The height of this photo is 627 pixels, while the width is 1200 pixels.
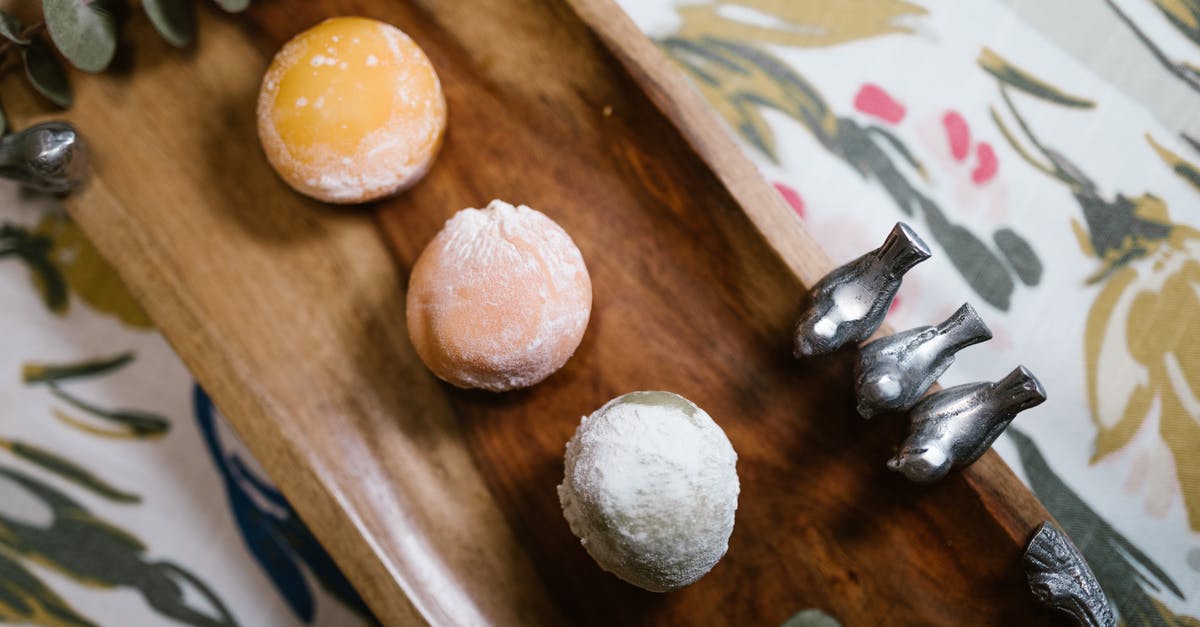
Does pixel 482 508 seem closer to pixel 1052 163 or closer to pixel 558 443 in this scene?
pixel 558 443

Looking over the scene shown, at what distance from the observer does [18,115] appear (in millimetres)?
Answer: 809

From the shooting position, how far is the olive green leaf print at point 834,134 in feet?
2.68

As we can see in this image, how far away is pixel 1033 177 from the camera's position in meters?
0.83

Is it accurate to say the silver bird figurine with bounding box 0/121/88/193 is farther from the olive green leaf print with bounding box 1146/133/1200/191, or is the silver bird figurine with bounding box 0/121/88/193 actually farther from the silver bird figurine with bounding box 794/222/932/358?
the olive green leaf print with bounding box 1146/133/1200/191

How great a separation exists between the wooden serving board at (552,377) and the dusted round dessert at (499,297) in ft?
0.25

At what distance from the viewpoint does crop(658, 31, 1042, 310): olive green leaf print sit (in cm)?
82

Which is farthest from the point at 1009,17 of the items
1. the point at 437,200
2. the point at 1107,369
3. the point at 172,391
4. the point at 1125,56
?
the point at 172,391

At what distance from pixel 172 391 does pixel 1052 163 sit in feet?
3.29

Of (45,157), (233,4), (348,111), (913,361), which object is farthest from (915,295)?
(45,157)

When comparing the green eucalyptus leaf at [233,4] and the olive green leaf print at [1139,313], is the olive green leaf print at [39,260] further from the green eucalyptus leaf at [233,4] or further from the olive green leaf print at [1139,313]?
the olive green leaf print at [1139,313]

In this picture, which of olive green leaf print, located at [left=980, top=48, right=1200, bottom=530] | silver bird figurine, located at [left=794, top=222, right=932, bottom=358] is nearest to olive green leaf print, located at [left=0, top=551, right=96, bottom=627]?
silver bird figurine, located at [left=794, top=222, right=932, bottom=358]

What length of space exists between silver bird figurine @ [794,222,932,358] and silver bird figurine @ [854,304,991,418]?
3cm

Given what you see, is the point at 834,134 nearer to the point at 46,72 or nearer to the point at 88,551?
the point at 46,72

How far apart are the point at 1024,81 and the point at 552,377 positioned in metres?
0.59
